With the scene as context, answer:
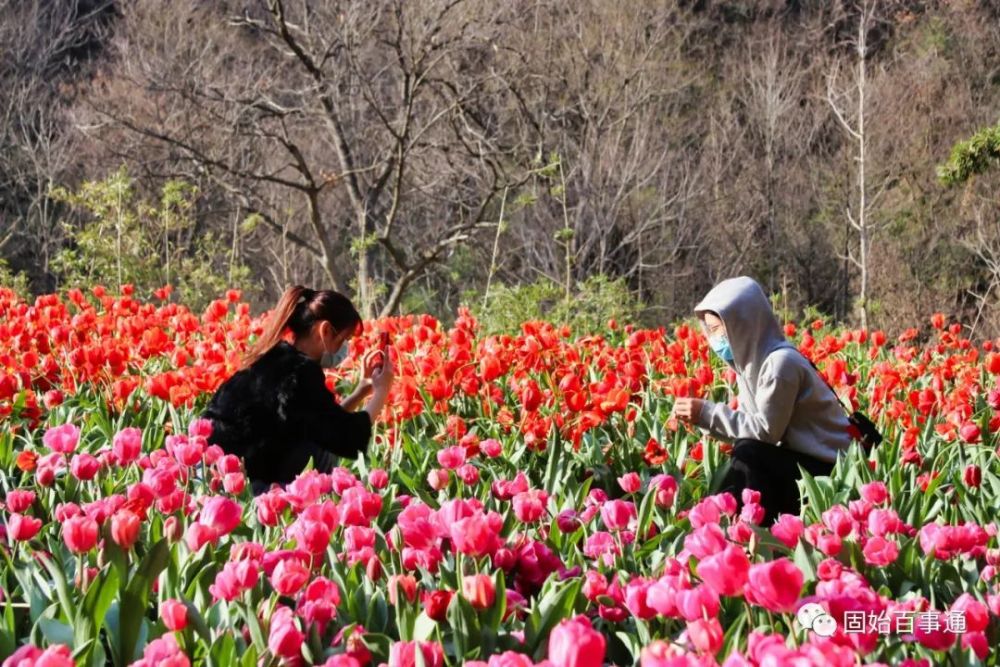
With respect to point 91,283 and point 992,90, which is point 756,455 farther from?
point 992,90

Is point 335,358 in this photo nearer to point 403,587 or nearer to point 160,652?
point 403,587

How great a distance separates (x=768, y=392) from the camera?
10.6 feet

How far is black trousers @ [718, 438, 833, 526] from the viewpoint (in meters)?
3.21

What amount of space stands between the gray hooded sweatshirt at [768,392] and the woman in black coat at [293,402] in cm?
92

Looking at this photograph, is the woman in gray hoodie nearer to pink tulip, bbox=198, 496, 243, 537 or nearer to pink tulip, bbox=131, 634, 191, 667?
pink tulip, bbox=198, 496, 243, 537

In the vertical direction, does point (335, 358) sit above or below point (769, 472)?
above

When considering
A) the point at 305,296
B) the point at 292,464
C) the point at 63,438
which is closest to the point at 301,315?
the point at 305,296

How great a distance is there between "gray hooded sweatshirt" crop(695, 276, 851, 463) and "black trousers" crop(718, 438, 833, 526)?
0.03 meters

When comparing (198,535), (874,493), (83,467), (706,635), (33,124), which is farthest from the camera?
(33,124)

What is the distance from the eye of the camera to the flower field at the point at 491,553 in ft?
4.87

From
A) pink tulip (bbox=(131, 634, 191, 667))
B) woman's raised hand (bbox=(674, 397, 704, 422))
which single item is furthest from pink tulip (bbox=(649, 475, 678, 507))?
pink tulip (bbox=(131, 634, 191, 667))

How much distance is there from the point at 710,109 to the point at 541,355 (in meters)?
15.6

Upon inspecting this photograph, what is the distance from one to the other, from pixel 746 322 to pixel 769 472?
0.41 m

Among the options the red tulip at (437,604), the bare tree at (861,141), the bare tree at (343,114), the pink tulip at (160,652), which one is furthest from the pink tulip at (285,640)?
the bare tree at (861,141)
